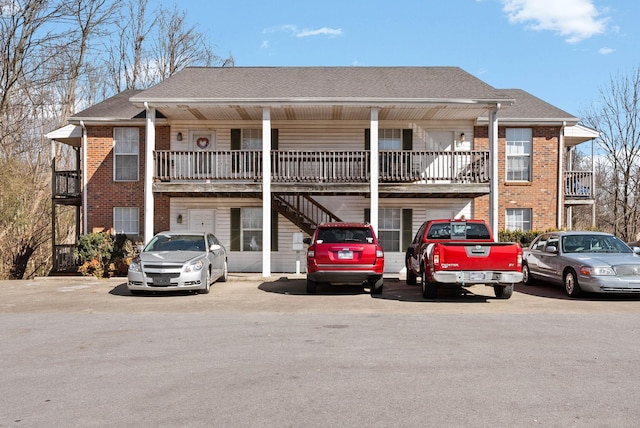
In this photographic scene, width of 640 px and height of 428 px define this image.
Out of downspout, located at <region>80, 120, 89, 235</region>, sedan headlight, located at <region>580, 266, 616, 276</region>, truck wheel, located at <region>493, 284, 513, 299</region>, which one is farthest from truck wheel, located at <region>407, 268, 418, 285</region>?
downspout, located at <region>80, 120, 89, 235</region>

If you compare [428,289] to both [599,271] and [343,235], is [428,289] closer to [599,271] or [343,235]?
[343,235]

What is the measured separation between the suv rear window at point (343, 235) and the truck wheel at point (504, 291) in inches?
120

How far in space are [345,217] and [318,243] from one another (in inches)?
276

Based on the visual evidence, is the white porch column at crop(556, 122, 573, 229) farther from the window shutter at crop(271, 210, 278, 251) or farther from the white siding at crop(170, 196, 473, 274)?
the window shutter at crop(271, 210, 278, 251)

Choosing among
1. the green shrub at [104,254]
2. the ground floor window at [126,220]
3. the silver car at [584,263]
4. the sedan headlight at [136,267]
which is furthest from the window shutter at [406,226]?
the sedan headlight at [136,267]

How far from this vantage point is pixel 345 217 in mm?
19688

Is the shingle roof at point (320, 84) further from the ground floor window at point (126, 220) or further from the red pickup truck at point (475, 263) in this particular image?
the red pickup truck at point (475, 263)

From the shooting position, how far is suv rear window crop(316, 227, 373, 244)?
1294 cm

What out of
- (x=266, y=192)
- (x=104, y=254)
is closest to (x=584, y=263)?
(x=266, y=192)

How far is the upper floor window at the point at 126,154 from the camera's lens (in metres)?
20.3

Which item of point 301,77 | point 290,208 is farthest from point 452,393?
point 301,77

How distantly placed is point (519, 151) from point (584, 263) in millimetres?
8876

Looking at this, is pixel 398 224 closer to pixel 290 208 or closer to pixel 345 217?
pixel 345 217

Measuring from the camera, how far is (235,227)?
19.7 meters
